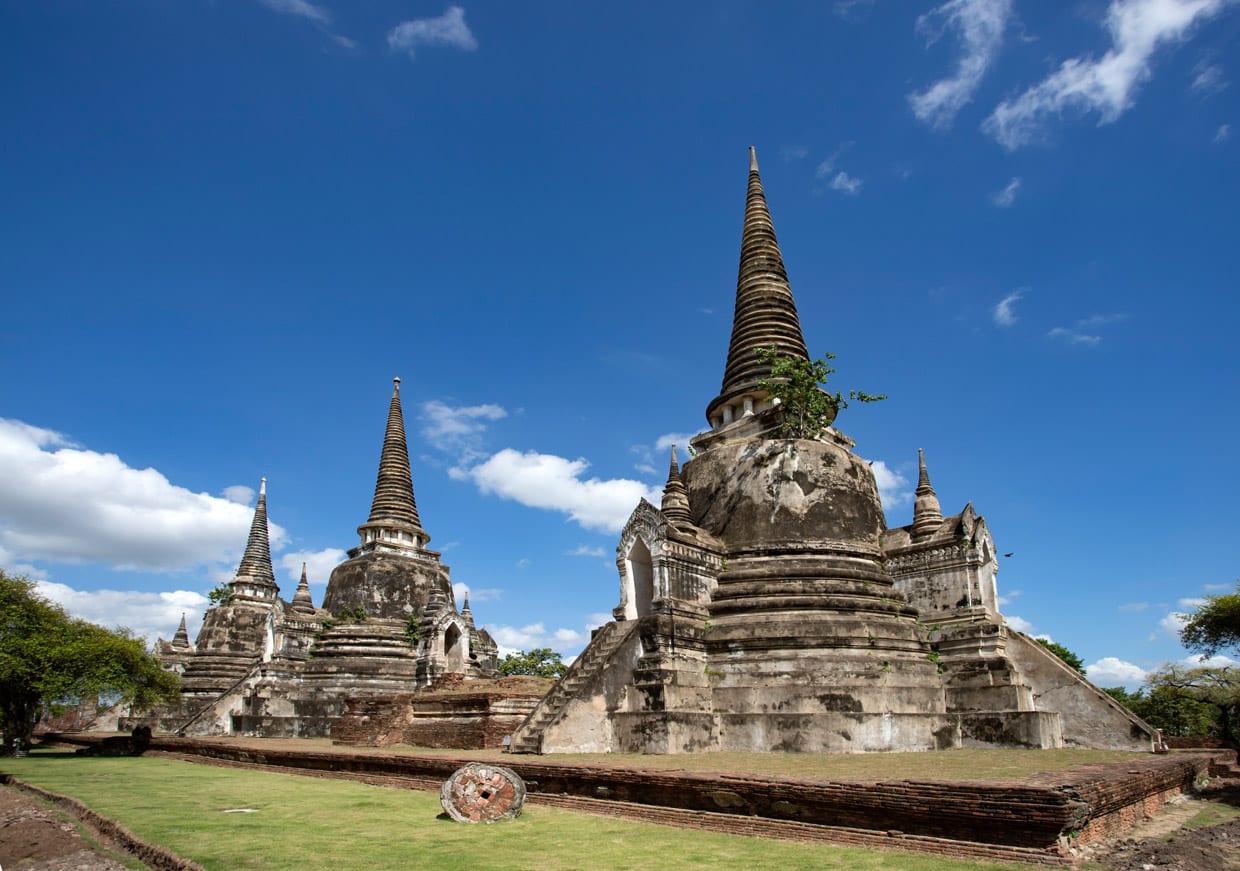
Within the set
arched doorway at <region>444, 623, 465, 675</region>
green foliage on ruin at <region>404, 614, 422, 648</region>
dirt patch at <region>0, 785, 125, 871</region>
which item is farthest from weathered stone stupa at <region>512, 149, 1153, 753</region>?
green foliage on ruin at <region>404, 614, 422, 648</region>

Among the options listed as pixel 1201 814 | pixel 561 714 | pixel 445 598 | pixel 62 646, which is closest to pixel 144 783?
pixel 561 714

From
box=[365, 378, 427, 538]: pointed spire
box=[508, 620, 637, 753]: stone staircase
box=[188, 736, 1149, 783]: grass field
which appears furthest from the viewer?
box=[365, 378, 427, 538]: pointed spire

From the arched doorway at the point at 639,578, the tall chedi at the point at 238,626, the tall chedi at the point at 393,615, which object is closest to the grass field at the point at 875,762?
the arched doorway at the point at 639,578

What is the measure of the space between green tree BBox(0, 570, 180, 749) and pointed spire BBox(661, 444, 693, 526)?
15690mm

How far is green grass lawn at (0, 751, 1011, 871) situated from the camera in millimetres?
7371

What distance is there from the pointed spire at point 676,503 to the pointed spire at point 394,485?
1584 cm

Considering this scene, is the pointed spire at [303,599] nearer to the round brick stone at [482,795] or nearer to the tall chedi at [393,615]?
the tall chedi at [393,615]

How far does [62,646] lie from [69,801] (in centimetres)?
1306

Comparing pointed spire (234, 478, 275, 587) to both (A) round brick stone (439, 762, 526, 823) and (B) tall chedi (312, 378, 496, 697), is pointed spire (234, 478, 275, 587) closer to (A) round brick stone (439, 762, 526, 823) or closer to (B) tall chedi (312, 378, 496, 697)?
(B) tall chedi (312, 378, 496, 697)

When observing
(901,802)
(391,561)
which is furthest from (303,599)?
(901,802)

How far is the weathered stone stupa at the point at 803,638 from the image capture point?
17172 mm

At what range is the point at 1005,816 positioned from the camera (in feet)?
25.2

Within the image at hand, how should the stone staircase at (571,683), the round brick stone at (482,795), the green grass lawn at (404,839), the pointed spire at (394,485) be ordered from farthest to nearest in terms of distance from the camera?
the pointed spire at (394,485)
the stone staircase at (571,683)
the round brick stone at (482,795)
the green grass lawn at (404,839)

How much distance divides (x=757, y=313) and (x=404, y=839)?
66.4ft
